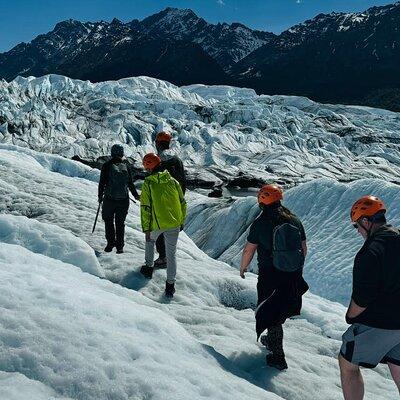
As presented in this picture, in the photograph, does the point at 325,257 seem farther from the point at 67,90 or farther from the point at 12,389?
the point at 67,90

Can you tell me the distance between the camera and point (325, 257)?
677 inches

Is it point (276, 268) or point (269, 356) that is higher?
point (276, 268)

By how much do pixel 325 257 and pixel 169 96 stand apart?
419 feet

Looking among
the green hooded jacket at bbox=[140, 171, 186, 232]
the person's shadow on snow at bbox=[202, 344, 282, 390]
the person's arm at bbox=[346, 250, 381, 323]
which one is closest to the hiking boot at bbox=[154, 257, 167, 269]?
the green hooded jacket at bbox=[140, 171, 186, 232]

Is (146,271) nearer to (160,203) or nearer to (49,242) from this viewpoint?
(160,203)

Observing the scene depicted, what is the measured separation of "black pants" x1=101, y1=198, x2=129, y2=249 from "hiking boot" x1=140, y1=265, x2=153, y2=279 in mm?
1252

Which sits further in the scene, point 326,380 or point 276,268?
point 326,380

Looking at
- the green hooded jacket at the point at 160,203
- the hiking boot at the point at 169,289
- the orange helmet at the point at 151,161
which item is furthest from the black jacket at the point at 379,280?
the orange helmet at the point at 151,161

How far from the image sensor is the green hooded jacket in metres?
7.38

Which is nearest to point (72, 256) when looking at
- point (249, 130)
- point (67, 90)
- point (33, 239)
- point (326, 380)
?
point (33, 239)

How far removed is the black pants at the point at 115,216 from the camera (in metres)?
9.06

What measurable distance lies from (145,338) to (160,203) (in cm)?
269

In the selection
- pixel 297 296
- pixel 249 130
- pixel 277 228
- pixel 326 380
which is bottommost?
pixel 326 380

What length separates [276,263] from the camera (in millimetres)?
5648
